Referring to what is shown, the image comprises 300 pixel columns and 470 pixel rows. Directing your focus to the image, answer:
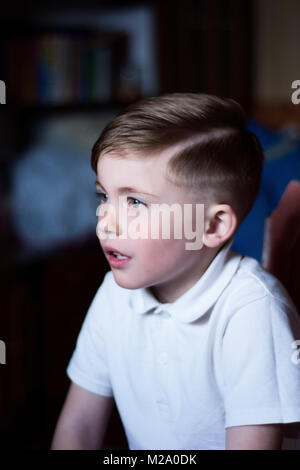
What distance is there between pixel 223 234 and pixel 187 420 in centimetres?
25

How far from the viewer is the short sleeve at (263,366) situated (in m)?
0.70

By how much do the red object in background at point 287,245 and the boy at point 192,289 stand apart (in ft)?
0.43

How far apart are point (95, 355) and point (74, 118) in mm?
1953

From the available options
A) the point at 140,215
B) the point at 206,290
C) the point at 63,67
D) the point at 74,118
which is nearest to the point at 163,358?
the point at 206,290

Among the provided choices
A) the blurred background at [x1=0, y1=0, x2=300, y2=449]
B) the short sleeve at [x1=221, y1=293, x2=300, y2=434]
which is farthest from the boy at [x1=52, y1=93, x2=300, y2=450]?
the blurred background at [x1=0, y1=0, x2=300, y2=449]

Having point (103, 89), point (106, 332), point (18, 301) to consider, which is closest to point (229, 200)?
point (106, 332)

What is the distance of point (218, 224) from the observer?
2.46 feet

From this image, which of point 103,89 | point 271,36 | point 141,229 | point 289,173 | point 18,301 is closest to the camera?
point 141,229

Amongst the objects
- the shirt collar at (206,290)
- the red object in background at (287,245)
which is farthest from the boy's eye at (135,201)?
the red object in background at (287,245)

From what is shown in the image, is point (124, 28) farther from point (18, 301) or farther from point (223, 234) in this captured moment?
point (223, 234)

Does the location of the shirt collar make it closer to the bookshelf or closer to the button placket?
the button placket

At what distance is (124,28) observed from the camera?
2748mm

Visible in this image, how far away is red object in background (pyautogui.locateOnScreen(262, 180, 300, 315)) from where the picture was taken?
898 mm

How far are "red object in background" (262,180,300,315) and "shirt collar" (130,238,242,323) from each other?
0.13 m
